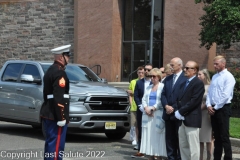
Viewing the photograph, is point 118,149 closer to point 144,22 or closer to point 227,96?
point 227,96

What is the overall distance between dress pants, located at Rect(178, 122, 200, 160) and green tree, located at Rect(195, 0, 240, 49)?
31.6 ft

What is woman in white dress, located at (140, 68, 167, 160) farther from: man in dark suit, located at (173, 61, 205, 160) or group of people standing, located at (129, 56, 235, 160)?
man in dark suit, located at (173, 61, 205, 160)

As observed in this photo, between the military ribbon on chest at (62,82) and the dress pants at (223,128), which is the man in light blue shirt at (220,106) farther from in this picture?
the military ribbon on chest at (62,82)

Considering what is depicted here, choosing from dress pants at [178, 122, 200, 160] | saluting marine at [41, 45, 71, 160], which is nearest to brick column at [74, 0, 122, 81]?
dress pants at [178, 122, 200, 160]

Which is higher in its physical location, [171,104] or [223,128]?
[171,104]

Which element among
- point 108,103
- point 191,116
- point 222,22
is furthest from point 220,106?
point 222,22

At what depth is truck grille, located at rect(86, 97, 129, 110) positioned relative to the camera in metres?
12.5

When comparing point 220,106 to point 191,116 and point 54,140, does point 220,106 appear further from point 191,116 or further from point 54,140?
point 54,140

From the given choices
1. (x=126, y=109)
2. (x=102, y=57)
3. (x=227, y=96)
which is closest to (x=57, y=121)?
(x=227, y=96)

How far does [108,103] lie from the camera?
12.7 meters

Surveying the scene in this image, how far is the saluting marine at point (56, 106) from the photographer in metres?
7.55

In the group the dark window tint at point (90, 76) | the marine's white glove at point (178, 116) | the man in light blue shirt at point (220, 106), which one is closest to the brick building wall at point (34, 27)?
the dark window tint at point (90, 76)

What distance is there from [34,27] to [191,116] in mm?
25714

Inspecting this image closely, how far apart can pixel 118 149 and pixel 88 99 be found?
1.44m
